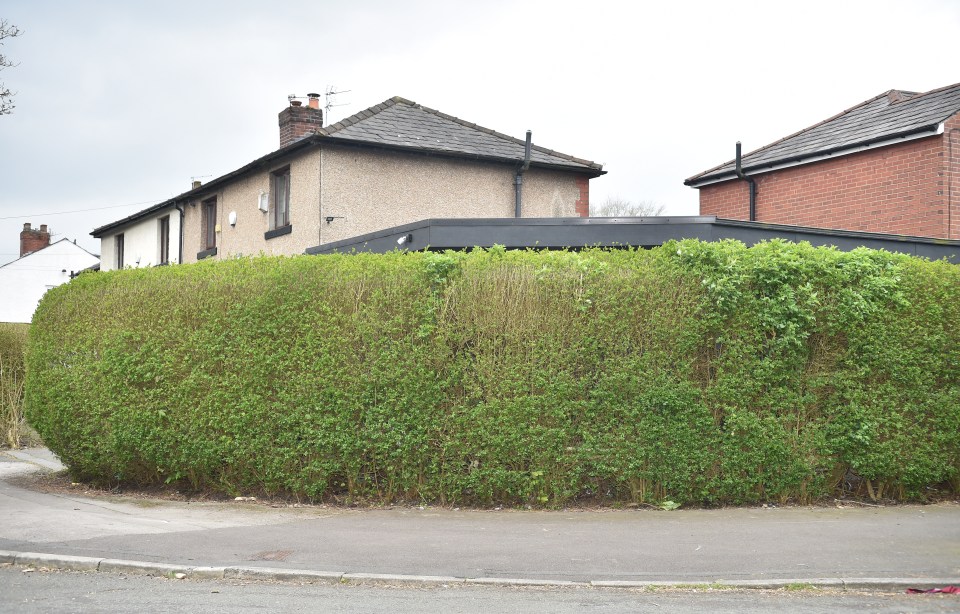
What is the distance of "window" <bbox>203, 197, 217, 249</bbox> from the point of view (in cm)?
2452

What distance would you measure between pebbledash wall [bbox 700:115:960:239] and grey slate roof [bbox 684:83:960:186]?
0.96ft

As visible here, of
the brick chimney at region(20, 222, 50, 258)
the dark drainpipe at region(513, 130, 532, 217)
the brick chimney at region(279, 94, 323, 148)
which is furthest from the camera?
the brick chimney at region(20, 222, 50, 258)

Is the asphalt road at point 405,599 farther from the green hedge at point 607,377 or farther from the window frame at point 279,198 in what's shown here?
the window frame at point 279,198

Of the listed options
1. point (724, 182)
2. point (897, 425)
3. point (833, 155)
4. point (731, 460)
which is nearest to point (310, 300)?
point (731, 460)

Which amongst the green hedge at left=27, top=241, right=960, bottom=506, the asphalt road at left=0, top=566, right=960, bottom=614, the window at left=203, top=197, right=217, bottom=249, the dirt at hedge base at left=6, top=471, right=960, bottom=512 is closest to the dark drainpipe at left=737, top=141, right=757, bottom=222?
the green hedge at left=27, top=241, right=960, bottom=506

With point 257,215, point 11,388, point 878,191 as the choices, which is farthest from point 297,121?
point 878,191

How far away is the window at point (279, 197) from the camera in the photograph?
20.1m

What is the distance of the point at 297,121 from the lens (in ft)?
77.0

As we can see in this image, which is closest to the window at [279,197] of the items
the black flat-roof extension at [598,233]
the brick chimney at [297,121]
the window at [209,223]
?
the brick chimney at [297,121]

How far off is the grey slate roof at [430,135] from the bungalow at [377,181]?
0.11 ft

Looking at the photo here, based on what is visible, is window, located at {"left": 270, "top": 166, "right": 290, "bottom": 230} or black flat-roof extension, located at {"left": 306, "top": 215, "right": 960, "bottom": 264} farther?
window, located at {"left": 270, "top": 166, "right": 290, "bottom": 230}

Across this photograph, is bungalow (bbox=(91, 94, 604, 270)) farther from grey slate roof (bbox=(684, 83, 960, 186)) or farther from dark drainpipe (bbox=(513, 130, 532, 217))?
grey slate roof (bbox=(684, 83, 960, 186))

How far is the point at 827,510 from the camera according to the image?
28.6 ft

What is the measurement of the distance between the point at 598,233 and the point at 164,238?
2084 cm
